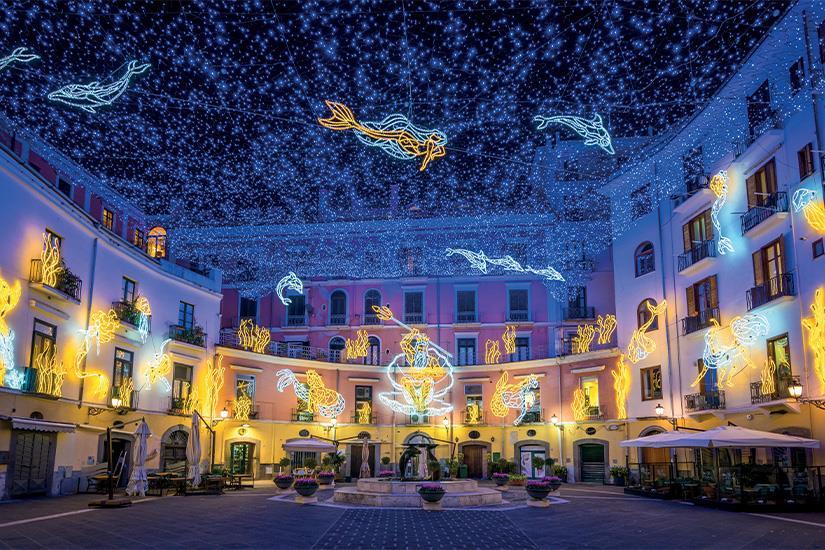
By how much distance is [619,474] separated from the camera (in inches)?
1129

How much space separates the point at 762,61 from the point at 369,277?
2290cm

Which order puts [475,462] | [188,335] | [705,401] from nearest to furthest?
[705,401], [188,335], [475,462]

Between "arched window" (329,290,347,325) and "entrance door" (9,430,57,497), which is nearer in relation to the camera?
"entrance door" (9,430,57,497)

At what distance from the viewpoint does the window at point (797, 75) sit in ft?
63.5

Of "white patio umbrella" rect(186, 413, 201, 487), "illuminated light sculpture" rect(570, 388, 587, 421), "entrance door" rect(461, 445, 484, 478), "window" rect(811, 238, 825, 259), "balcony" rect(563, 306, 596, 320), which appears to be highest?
"balcony" rect(563, 306, 596, 320)

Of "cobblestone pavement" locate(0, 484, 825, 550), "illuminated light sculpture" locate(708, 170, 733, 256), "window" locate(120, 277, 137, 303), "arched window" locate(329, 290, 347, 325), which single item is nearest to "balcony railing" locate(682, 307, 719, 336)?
"illuminated light sculpture" locate(708, 170, 733, 256)

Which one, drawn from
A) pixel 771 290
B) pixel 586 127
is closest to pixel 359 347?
pixel 771 290

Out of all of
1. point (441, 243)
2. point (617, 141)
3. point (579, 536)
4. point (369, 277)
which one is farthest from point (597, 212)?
point (579, 536)

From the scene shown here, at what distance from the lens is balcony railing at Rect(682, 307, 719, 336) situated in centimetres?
2456

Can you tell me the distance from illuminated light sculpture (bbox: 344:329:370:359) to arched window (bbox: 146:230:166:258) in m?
10.9

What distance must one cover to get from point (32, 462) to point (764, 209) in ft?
74.7

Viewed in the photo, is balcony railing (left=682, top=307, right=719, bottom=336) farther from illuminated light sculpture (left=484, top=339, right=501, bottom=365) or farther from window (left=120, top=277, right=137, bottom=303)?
window (left=120, top=277, right=137, bottom=303)

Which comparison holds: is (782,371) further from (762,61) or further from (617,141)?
(617,141)

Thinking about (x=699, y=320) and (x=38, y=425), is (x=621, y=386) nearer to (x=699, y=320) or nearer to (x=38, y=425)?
(x=699, y=320)
